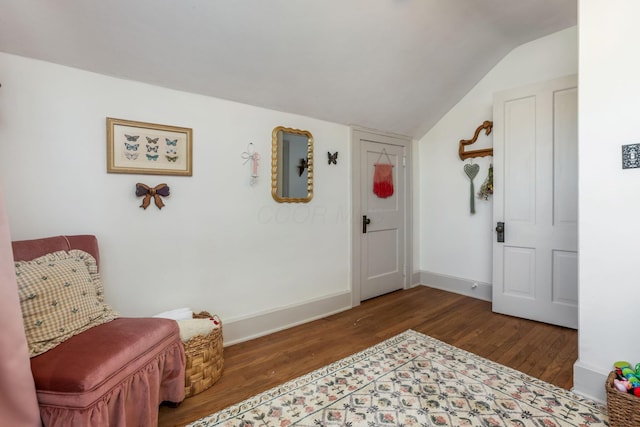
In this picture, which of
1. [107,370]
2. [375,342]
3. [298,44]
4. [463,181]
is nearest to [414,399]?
[375,342]

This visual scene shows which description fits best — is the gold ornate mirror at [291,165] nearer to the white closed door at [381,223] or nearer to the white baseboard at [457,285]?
the white closed door at [381,223]

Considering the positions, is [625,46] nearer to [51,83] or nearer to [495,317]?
[495,317]

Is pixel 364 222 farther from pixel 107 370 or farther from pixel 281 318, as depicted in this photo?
pixel 107 370

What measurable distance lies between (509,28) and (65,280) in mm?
4002

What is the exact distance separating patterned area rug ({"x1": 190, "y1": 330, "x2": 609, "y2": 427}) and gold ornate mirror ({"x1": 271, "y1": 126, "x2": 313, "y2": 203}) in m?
1.52

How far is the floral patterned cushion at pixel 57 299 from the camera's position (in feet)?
4.17

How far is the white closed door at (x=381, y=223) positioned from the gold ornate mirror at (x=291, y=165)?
0.79 m

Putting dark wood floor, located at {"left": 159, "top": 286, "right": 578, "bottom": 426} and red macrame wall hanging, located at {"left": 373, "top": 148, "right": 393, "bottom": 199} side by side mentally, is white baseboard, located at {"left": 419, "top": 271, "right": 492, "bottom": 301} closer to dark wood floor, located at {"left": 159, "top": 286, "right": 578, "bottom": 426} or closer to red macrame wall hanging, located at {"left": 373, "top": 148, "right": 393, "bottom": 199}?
dark wood floor, located at {"left": 159, "top": 286, "right": 578, "bottom": 426}

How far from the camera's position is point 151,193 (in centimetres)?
212

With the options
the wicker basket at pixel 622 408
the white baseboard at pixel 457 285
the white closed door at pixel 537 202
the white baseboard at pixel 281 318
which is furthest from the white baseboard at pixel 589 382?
the white baseboard at pixel 281 318

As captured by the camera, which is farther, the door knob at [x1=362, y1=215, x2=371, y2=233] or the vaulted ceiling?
the door knob at [x1=362, y1=215, x2=371, y2=233]

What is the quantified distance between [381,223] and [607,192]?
2210 millimetres

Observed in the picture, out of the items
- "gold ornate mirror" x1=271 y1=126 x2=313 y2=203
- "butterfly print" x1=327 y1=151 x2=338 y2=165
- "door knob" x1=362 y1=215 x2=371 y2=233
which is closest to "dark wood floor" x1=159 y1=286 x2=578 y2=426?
"door knob" x1=362 y1=215 x2=371 y2=233

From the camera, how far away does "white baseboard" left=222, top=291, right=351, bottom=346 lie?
2.50 meters
